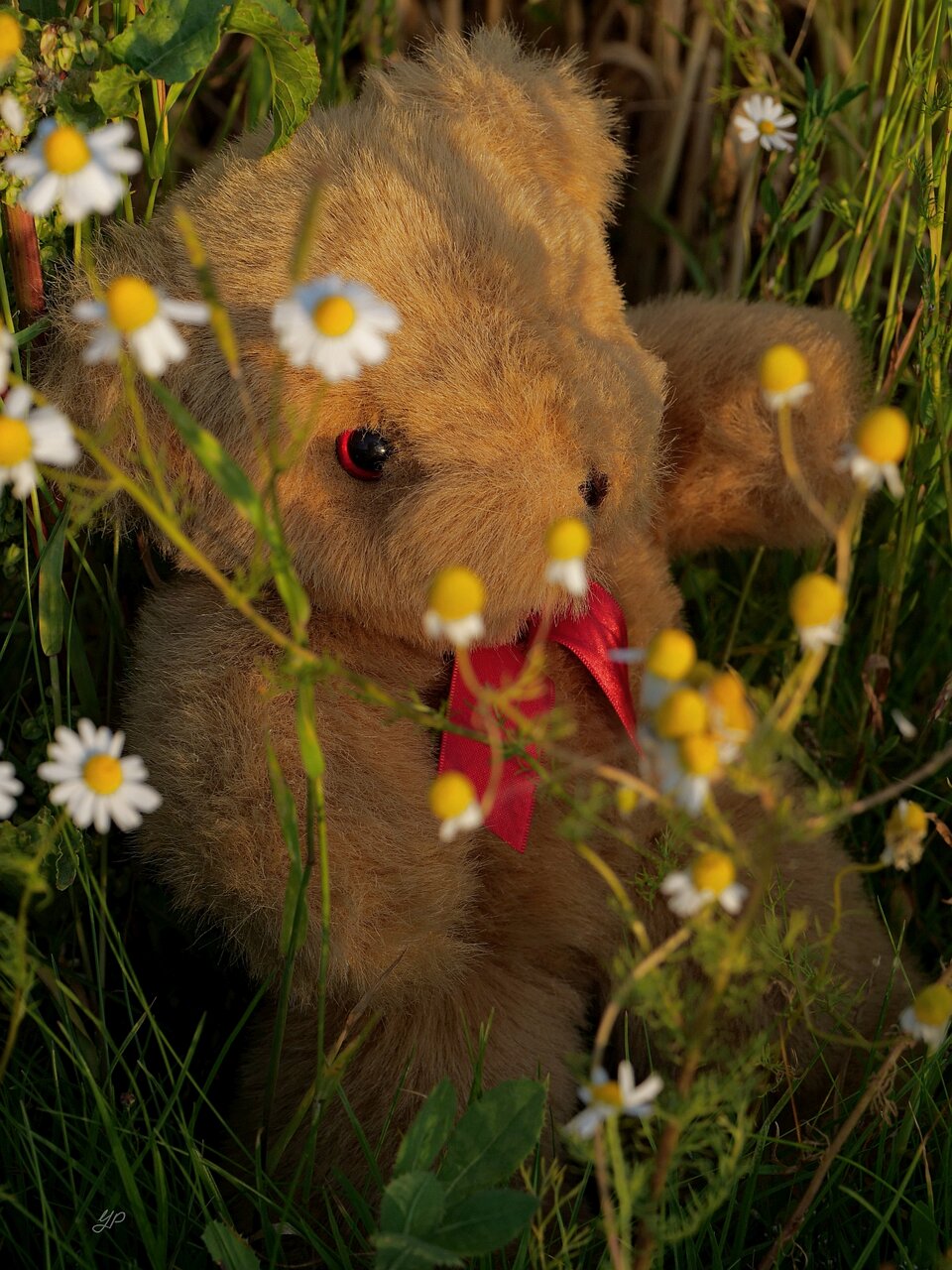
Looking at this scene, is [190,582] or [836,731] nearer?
[190,582]

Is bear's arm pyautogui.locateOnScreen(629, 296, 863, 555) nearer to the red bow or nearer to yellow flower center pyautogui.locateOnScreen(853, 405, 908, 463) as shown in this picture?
the red bow

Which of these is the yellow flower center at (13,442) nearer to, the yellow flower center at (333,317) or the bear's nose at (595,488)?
the yellow flower center at (333,317)

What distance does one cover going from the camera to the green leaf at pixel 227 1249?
2.71 ft

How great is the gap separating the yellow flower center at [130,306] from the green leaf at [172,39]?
48 centimetres

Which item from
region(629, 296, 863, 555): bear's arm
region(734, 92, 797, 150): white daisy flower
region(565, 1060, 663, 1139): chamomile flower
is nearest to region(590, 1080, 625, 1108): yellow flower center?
region(565, 1060, 663, 1139): chamomile flower

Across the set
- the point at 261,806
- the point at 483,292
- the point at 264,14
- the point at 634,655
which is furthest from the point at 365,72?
the point at 634,655

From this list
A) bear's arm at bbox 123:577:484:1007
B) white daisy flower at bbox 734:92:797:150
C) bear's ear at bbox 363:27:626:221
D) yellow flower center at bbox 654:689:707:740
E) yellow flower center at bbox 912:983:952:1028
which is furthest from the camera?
white daisy flower at bbox 734:92:797:150

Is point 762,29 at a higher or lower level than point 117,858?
higher

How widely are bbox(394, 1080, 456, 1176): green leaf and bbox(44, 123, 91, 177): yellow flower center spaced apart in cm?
54

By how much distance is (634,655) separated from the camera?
24.9 inches

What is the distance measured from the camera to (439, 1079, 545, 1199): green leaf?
811mm

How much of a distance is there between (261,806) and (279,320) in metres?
→ 0.45

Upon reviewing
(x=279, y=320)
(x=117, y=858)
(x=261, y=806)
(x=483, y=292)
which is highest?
(x=279, y=320)

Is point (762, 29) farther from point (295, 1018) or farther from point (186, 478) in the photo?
point (295, 1018)
